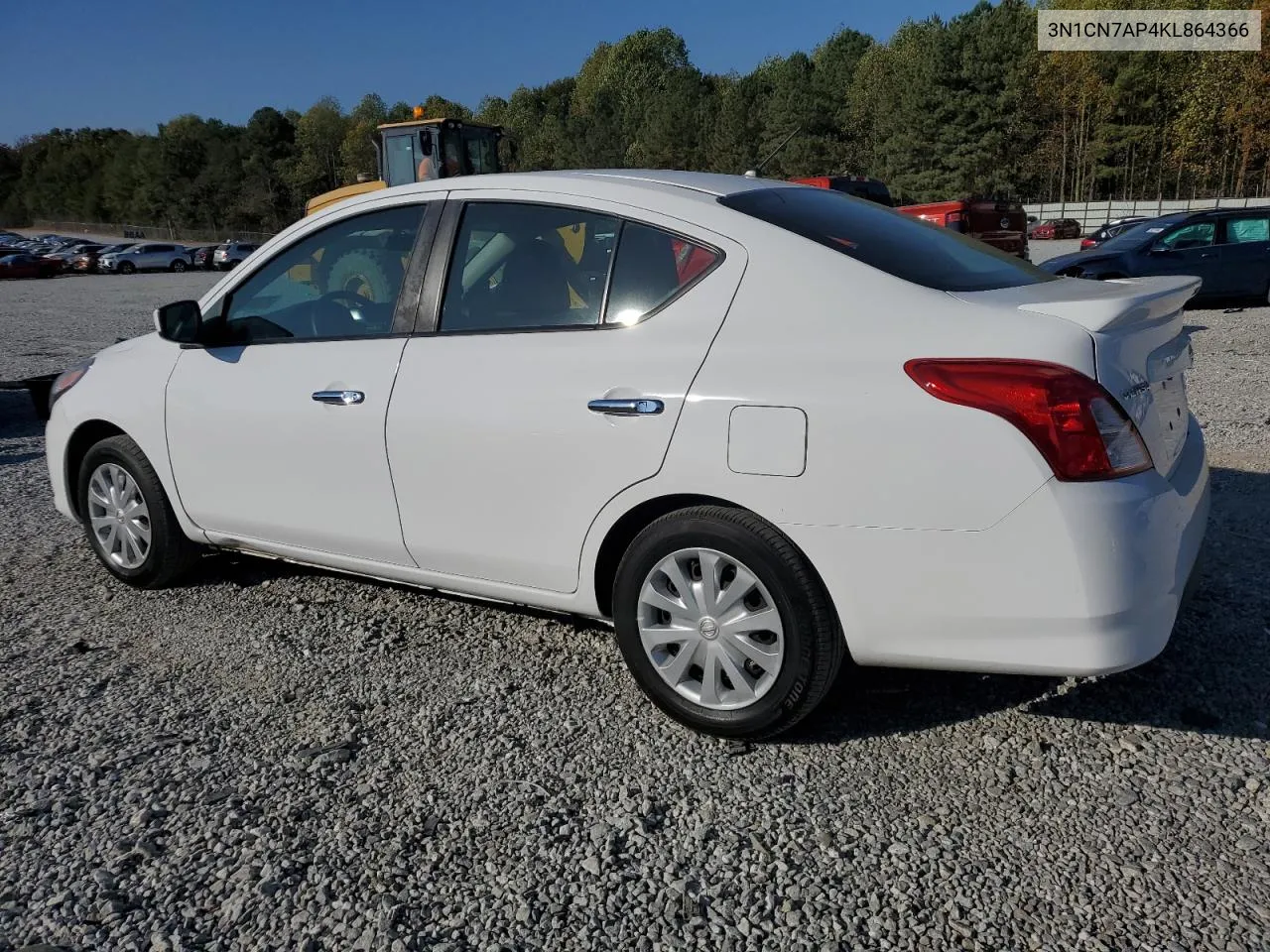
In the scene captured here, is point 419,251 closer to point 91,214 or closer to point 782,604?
point 782,604

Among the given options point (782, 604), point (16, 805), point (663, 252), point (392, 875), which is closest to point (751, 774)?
point (782, 604)

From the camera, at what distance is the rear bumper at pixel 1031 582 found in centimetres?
251

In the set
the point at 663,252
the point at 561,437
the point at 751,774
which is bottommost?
the point at 751,774

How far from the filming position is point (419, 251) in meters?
3.66

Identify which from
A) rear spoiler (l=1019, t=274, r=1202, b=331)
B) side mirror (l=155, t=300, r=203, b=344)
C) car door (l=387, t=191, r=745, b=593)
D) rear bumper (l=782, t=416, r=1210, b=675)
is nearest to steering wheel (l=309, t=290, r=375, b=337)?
car door (l=387, t=191, r=745, b=593)

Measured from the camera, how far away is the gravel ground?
234 centimetres

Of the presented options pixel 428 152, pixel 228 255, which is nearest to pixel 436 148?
pixel 428 152

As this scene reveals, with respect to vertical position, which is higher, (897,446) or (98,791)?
(897,446)

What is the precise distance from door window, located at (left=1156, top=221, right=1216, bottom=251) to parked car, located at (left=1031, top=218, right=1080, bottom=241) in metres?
34.7

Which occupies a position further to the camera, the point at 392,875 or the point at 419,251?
the point at 419,251

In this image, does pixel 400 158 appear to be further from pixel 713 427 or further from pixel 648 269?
pixel 713 427

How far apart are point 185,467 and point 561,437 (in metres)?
1.92

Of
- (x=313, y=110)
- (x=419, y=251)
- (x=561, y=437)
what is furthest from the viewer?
(x=313, y=110)

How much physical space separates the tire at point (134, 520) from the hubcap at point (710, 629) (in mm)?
2367
